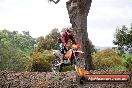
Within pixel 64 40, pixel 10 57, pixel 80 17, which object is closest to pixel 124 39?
pixel 80 17

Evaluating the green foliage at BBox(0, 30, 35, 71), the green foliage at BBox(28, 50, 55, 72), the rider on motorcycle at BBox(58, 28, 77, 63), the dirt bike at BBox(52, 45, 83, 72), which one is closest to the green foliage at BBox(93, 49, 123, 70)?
the green foliage at BBox(28, 50, 55, 72)

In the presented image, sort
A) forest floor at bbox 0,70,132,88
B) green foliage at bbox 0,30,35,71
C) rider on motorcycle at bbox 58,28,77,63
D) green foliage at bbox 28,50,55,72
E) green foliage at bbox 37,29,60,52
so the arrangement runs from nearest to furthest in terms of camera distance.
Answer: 1. forest floor at bbox 0,70,132,88
2. rider on motorcycle at bbox 58,28,77,63
3. green foliage at bbox 28,50,55,72
4. green foliage at bbox 37,29,60,52
5. green foliage at bbox 0,30,35,71

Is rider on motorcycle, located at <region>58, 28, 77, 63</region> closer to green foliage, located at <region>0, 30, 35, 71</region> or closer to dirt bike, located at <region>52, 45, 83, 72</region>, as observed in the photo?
dirt bike, located at <region>52, 45, 83, 72</region>

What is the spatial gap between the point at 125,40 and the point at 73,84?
568 inches

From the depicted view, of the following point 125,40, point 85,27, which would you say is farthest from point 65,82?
point 125,40

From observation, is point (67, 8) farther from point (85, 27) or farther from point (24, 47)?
point (24, 47)

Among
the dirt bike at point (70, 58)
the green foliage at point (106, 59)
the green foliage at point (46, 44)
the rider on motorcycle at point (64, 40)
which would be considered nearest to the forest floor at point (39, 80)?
the dirt bike at point (70, 58)

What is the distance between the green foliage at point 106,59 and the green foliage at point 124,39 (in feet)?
79.8

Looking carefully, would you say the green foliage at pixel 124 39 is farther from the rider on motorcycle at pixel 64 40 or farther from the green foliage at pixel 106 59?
the green foliage at pixel 106 59

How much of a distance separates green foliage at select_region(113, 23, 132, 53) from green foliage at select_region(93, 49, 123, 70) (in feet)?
79.8

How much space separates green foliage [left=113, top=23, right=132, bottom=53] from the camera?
1111 inches

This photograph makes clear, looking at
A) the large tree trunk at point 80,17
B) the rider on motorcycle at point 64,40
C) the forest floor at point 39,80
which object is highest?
the large tree trunk at point 80,17

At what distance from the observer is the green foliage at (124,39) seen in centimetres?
2822

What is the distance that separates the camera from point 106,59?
5856 cm
